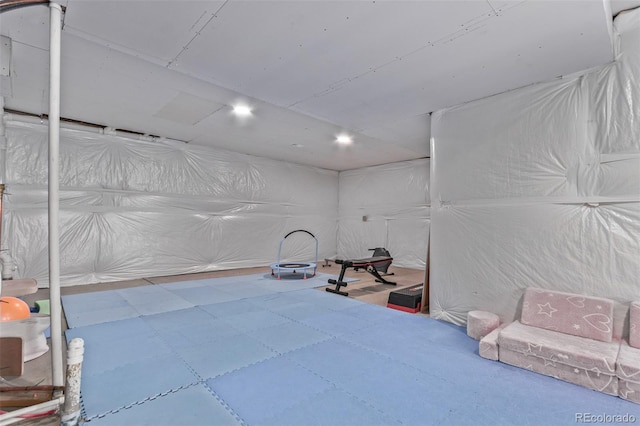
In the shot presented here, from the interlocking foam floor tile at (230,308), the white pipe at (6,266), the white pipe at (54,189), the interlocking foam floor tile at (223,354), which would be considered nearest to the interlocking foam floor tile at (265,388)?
the interlocking foam floor tile at (223,354)

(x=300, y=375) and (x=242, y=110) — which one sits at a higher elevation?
(x=242, y=110)

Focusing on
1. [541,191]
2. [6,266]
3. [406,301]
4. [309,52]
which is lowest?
[406,301]

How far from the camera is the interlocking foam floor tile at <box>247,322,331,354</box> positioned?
2869 millimetres

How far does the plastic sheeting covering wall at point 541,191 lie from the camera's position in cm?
251

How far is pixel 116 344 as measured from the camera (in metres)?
2.83

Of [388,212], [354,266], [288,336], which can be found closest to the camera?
[288,336]

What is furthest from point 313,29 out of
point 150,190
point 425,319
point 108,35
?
point 150,190

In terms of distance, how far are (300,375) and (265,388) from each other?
0.99 feet

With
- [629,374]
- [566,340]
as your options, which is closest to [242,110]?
[566,340]

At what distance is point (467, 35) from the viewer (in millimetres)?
2344

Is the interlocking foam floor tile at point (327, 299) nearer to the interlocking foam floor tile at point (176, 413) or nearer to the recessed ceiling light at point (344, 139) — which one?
the interlocking foam floor tile at point (176, 413)

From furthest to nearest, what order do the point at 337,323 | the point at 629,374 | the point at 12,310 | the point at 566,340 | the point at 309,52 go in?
the point at 337,323 → the point at 12,310 → the point at 309,52 → the point at 566,340 → the point at 629,374

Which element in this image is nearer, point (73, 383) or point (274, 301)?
point (73, 383)

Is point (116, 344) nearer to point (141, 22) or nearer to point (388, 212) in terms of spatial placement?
point (141, 22)
